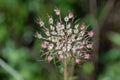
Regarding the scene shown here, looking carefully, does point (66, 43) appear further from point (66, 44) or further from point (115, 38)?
point (115, 38)

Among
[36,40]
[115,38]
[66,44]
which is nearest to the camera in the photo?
[66,44]

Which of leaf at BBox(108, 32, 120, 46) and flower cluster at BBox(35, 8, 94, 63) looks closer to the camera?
flower cluster at BBox(35, 8, 94, 63)

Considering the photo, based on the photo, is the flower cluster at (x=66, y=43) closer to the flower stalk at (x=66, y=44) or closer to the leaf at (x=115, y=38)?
the flower stalk at (x=66, y=44)

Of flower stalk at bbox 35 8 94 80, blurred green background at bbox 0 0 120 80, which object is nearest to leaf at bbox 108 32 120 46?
blurred green background at bbox 0 0 120 80

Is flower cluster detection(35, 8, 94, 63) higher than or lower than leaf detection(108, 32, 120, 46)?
lower

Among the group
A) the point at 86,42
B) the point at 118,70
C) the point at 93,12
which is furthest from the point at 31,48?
the point at 86,42

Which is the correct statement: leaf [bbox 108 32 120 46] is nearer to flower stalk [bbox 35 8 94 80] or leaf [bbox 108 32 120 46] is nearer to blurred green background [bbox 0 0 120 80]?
blurred green background [bbox 0 0 120 80]

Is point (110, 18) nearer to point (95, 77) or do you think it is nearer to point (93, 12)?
point (93, 12)

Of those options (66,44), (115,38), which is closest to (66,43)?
(66,44)

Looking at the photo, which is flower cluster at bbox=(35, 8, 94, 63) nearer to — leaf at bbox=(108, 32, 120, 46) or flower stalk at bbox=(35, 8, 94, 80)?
flower stalk at bbox=(35, 8, 94, 80)
